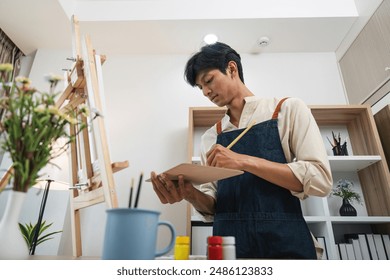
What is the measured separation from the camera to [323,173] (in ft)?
2.22

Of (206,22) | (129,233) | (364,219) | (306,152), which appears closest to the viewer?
(129,233)

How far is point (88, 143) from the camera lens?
770mm

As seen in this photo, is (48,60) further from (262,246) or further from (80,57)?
(262,246)

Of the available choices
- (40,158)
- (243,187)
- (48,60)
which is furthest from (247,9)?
(40,158)

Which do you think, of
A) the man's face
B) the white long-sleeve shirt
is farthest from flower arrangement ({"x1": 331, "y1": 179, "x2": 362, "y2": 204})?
the man's face

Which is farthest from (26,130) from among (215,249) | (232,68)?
(232,68)

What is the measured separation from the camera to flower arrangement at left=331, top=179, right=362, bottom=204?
4.88ft

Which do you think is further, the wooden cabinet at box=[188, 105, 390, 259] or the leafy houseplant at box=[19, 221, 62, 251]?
the wooden cabinet at box=[188, 105, 390, 259]

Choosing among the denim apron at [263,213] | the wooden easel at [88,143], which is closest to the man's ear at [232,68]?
the denim apron at [263,213]

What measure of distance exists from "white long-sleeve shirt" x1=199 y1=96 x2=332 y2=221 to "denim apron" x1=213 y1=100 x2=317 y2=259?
0.03 meters

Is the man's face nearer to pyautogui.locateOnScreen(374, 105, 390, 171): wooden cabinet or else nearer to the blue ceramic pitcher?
the blue ceramic pitcher

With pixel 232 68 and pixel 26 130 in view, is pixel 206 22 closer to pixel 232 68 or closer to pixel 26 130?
pixel 232 68

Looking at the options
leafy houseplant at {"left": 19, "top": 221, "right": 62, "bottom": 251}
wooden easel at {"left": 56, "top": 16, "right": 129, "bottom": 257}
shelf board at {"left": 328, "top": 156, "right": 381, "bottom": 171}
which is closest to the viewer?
wooden easel at {"left": 56, "top": 16, "right": 129, "bottom": 257}

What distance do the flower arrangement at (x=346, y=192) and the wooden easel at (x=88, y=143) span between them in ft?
4.47
